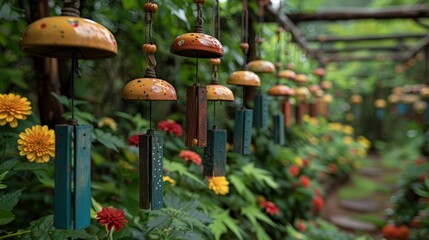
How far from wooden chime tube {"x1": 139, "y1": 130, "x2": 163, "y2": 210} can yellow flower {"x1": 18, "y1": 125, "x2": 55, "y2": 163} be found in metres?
0.34

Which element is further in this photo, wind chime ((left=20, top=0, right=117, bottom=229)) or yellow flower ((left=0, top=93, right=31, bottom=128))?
yellow flower ((left=0, top=93, right=31, bottom=128))

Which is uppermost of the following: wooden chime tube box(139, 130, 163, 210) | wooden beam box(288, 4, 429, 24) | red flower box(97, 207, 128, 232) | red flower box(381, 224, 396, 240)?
wooden beam box(288, 4, 429, 24)

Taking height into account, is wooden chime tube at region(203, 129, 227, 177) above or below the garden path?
above

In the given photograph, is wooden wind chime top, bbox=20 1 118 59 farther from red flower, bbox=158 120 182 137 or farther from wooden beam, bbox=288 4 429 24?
wooden beam, bbox=288 4 429 24

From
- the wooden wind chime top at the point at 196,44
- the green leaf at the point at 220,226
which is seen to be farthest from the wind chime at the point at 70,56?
the green leaf at the point at 220,226

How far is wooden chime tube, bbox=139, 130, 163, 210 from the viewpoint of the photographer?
0.95 metres

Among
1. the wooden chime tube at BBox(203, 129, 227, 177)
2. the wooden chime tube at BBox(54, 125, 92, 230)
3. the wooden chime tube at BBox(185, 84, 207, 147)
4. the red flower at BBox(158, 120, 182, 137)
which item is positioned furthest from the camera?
the red flower at BBox(158, 120, 182, 137)

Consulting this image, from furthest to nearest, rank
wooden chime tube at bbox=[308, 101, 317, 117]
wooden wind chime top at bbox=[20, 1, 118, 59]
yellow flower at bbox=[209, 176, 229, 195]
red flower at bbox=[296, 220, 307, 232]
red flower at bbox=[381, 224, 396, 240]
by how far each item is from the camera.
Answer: red flower at bbox=[381, 224, 396, 240] → wooden chime tube at bbox=[308, 101, 317, 117] → red flower at bbox=[296, 220, 307, 232] → yellow flower at bbox=[209, 176, 229, 195] → wooden wind chime top at bbox=[20, 1, 118, 59]

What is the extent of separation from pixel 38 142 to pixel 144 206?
420 mm

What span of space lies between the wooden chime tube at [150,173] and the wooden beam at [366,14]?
3306 mm

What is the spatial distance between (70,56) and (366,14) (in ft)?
13.0

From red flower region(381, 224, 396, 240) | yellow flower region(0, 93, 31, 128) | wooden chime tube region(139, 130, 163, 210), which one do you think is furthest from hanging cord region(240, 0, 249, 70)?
red flower region(381, 224, 396, 240)

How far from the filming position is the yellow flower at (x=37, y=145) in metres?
1.07

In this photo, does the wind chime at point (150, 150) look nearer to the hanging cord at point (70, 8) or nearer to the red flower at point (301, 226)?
the hanging cord at point (70, 8)
